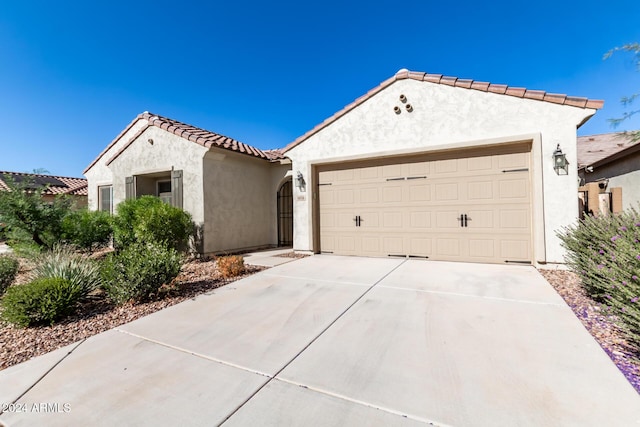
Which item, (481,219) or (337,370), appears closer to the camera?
(337,370)

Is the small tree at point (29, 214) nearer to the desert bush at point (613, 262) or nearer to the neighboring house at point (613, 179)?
the desert bush at point (613, 262)

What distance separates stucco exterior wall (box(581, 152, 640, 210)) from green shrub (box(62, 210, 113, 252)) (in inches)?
659

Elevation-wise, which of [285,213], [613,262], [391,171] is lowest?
[613,262]

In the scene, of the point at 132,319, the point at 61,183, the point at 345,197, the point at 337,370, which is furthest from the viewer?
the point at 61,183

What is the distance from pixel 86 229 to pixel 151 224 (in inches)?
131

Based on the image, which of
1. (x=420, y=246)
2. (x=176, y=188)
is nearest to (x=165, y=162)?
(x=176, y=188)

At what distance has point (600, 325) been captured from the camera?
335 cm

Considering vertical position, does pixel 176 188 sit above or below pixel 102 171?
below

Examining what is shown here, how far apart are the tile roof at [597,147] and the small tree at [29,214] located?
66.2 feet

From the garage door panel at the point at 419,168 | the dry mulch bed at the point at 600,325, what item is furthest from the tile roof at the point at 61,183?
the dry mulch bed at the point at 600,325

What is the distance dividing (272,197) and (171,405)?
924 centimetres

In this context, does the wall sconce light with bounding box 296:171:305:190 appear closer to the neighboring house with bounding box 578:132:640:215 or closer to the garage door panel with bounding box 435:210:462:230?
the garage door panel with bounding box 435:210:462:230

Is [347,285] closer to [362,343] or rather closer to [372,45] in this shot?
[362,343]

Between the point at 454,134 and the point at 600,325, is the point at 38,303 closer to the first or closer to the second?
the point at 600,325
